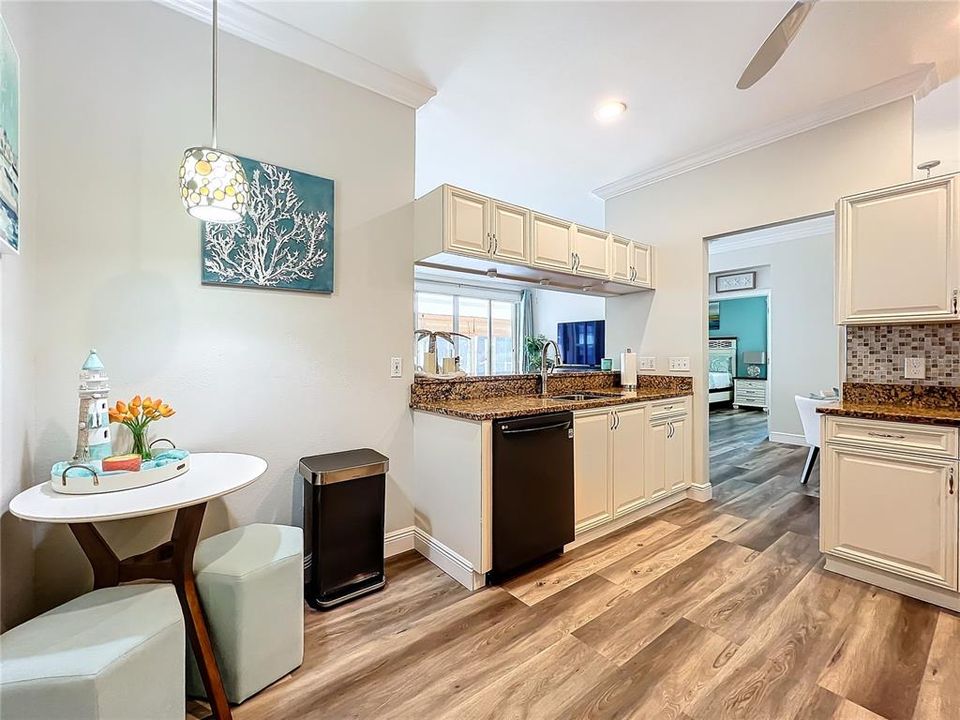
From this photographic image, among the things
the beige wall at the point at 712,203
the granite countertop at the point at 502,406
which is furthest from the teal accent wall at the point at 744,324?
the granite countertop at the point at 502,406

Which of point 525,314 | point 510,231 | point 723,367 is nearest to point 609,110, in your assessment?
point 510,231

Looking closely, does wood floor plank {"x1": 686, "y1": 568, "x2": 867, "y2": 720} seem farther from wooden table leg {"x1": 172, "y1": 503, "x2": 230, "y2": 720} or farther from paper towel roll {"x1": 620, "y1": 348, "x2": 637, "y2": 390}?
paper towel roll {"x1": 620, "y1": 348, "x2": 637, "y2": 390}

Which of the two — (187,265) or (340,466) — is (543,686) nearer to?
(340,466)

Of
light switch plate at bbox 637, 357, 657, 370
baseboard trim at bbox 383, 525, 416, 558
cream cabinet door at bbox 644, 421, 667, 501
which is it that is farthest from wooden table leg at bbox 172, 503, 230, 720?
light switch plate at bbox 637, 357, 657, 370

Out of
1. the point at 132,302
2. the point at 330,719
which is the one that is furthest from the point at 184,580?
the point at 132,302

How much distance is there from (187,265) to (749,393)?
9.11 metres

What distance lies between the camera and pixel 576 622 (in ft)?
6.23

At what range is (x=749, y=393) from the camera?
8.13 metres

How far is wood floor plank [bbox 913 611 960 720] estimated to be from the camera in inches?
55.8

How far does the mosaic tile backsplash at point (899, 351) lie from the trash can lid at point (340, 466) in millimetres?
2971

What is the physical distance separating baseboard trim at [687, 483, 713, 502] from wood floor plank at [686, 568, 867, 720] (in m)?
1.25

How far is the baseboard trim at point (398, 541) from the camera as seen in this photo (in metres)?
2.53

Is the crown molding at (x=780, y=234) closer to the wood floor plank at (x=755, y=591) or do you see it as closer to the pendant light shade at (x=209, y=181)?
the wood floor plank at (x=755, y=591)

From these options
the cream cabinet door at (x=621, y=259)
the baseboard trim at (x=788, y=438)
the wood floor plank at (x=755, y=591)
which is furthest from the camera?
the baseboard trim at (x=788, y=438)
